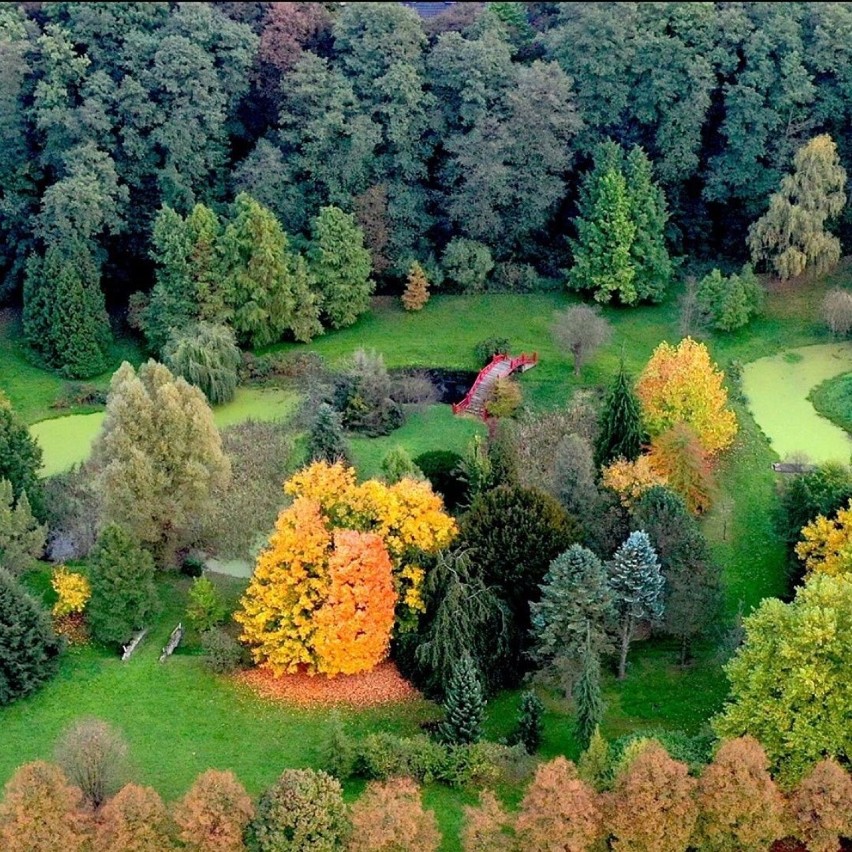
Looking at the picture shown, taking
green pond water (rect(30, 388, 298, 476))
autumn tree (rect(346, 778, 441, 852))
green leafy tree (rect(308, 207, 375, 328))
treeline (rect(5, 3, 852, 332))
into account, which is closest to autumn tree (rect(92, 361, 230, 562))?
green pond water (rect(30, 388, 298, 476))

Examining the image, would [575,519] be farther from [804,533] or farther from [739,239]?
[739,239]

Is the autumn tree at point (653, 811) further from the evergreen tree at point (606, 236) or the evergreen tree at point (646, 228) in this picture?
the evergreen tree at point (646, 228)

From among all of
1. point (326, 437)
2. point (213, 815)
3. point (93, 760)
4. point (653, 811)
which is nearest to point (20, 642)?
point (93, 760)

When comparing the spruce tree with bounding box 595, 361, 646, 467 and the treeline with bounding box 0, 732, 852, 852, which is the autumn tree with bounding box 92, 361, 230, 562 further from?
the spruce tree with bounding box 595, 361, 646, 467

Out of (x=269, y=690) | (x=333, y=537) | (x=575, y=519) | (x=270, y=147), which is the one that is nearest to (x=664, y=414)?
(x=575, y=519)

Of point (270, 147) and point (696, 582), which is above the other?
point (270, 147)

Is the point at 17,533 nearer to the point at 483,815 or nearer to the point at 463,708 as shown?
the point at 463,708
